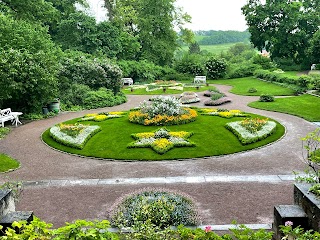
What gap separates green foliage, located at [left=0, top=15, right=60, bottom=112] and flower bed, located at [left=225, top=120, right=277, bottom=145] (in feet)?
40.3

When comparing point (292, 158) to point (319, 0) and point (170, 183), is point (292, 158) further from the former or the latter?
point (319, 0)

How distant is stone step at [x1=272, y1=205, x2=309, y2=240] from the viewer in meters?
6.65

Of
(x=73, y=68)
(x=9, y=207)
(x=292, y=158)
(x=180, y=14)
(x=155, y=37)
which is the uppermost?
(x=180, y=14)

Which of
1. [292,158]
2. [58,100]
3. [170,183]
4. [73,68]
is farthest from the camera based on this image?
[73,68]

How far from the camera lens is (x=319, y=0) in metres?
49.3

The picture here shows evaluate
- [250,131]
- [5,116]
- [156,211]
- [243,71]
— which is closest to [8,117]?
[5,116]

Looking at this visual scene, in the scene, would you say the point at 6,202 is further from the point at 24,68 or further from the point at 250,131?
the point at 24,68

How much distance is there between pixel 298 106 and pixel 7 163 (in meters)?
18.2

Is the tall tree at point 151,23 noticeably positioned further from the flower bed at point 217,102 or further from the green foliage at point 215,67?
the flower bed at point 217,102

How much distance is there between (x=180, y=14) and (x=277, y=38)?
14922 mm

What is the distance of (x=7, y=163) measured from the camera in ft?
43.0

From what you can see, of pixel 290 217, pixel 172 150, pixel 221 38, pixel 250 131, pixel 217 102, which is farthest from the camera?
pixel 221 38

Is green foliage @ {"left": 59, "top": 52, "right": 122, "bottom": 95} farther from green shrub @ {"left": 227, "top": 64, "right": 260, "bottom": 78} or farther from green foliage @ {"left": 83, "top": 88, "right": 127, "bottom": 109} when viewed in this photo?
green shrub @ {"left": 227, "top": 64, "right": 260, "bottom": 78}

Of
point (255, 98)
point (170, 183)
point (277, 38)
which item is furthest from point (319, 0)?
point (170, 183)
